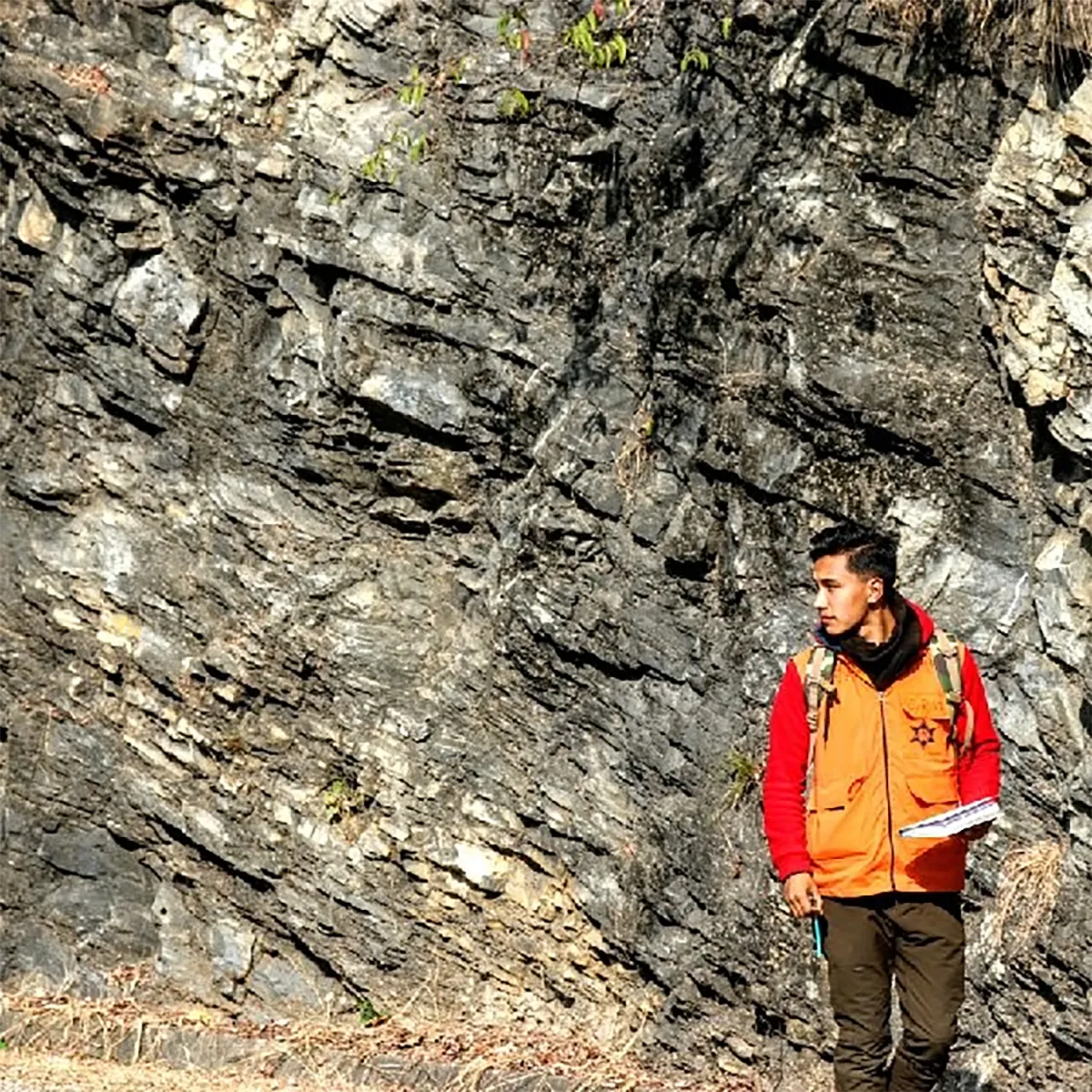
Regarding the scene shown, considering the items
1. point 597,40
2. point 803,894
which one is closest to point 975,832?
point 803,894

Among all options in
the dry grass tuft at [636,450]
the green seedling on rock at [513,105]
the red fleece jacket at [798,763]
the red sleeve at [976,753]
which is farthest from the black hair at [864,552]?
the green seedling on rock at [513,105]

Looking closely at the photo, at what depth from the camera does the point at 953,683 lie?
607 cm

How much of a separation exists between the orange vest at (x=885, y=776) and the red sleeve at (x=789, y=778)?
60mm

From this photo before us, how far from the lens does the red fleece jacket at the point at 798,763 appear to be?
6.12 metres

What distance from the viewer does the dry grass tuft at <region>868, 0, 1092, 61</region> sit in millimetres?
7344

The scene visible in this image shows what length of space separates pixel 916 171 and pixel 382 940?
4610 millimetres

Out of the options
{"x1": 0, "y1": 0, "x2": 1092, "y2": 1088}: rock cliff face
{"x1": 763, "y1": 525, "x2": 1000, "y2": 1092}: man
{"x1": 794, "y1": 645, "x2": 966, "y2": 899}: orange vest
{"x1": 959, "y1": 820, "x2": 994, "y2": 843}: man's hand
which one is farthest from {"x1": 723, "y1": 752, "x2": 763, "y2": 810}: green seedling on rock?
{"x1": 959, "y1": 820, "x2": 994, "y2": 843}: man's hand

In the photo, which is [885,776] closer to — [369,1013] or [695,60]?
[695,60]

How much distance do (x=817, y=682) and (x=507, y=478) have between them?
11.8 ft

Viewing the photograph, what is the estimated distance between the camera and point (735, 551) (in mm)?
8469

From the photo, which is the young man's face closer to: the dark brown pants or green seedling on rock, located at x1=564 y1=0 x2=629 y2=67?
the dark brown pants

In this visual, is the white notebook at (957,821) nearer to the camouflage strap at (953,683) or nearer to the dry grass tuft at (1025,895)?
the camouflage strap at (953,683)

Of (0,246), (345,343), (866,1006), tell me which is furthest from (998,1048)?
(0,246)

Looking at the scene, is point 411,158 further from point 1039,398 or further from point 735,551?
point 1039,398
